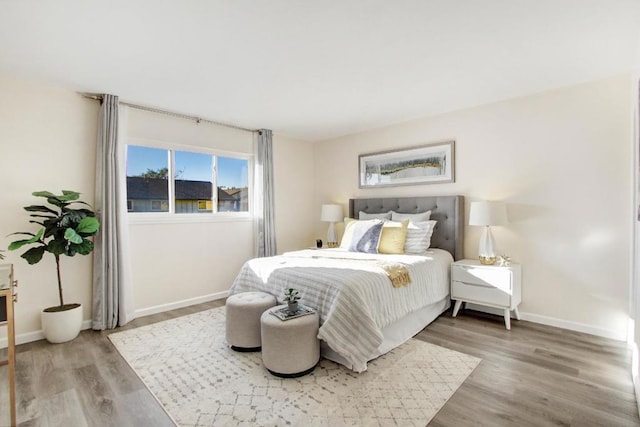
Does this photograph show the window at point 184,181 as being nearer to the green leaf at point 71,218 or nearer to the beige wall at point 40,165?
the beige wall at point 40,165

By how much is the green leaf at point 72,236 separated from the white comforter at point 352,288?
4.92 feet

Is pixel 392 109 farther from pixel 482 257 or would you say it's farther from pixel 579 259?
pixel 579 259

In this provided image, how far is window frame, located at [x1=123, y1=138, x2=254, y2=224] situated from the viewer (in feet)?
12.5

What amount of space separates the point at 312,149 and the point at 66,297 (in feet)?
13.4

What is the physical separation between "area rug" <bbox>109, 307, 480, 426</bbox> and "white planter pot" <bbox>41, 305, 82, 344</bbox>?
0.46 metres

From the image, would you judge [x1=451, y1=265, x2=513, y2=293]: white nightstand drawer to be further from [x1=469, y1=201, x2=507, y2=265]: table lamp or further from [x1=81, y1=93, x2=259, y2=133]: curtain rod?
[x1=81, y1=93, x2=259, y2=133]: curtain rod

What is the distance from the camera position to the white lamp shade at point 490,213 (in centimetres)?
333

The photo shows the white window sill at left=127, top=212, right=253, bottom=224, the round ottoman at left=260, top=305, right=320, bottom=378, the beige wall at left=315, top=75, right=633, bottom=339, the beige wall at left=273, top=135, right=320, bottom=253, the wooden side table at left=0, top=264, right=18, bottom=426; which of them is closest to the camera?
the wooden side table at left=0, top=264, right=18, bottom=426

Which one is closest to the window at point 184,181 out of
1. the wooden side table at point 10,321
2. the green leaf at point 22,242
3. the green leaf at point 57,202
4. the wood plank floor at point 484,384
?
the green leaf at point 57,202

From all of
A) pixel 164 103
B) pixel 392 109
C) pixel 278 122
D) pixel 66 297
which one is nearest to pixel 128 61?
pixel 164 103

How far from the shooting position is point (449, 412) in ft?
6.33

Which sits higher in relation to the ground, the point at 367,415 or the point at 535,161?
the point at 535,161

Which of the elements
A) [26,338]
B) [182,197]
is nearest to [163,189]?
[182,197]

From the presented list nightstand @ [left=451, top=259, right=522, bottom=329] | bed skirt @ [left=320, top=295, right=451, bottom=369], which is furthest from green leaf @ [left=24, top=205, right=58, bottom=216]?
nightstand @ [left=451, top=259, right=522, bottom=329]
